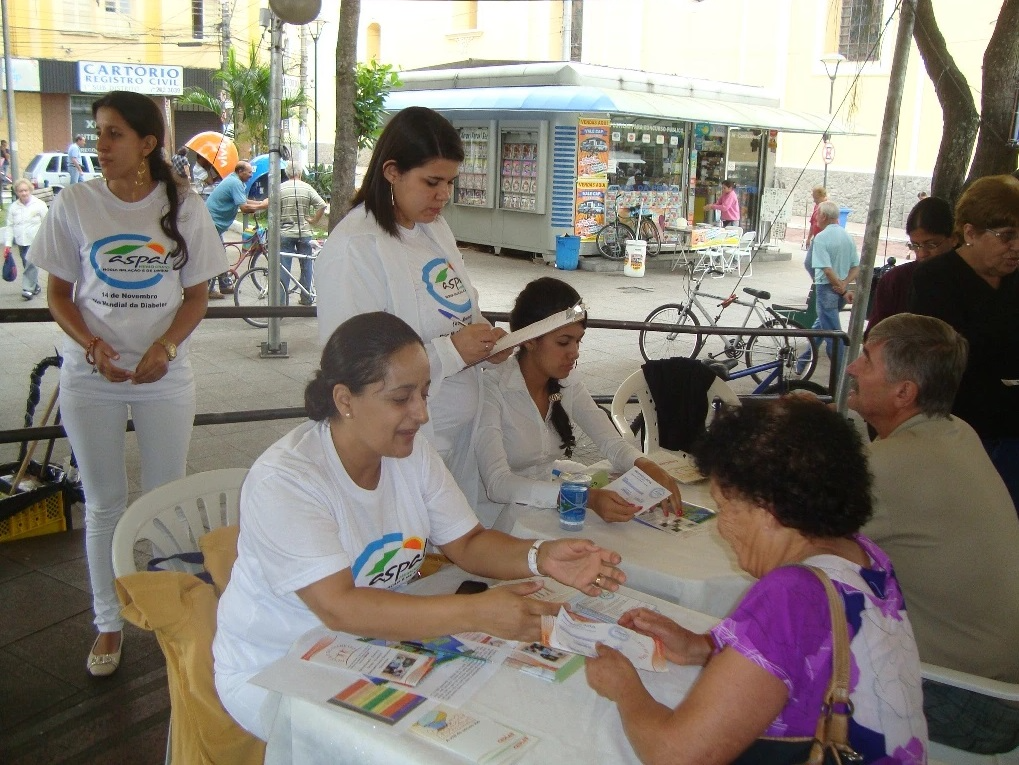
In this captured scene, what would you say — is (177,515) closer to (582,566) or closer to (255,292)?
(582,566)

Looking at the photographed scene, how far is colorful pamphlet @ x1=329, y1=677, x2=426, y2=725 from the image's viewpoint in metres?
1.62

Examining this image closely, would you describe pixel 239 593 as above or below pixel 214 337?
above

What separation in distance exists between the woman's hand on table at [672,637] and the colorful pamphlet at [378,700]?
0.54 m

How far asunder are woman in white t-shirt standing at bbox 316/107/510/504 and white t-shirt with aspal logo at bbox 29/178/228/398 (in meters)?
0.72

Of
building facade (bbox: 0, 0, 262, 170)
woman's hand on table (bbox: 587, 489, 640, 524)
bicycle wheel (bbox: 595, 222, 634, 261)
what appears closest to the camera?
woman's hand on table (bbox: 587, 489, 640, 524)

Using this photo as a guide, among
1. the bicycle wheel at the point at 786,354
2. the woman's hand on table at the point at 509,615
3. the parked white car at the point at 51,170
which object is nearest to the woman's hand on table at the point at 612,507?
the woman's hand on table at the point at 509,615

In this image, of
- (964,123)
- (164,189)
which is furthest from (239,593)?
(964,123)

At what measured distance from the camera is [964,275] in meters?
3.54

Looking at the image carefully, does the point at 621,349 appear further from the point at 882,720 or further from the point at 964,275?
the point at 882,720

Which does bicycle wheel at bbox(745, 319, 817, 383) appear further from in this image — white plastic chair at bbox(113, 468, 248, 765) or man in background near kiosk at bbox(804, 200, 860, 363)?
white plastic chair at bbox(113, 468, 248, 765)

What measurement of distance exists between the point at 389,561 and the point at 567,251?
1392cm

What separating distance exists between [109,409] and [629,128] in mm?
15118

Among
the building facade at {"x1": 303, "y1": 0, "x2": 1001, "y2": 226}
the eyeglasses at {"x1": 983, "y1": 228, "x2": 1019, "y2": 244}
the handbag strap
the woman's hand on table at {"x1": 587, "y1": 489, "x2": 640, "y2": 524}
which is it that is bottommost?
the woman's hand on table at {"x1": 587, "y1": 489, "x2": 640, "y2": 524}

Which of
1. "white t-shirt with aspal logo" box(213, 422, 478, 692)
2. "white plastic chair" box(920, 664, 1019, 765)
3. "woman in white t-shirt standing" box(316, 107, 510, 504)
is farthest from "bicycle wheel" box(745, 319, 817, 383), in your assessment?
"white t-shirt with aspal logo" box(213, 422, 478, 692)
